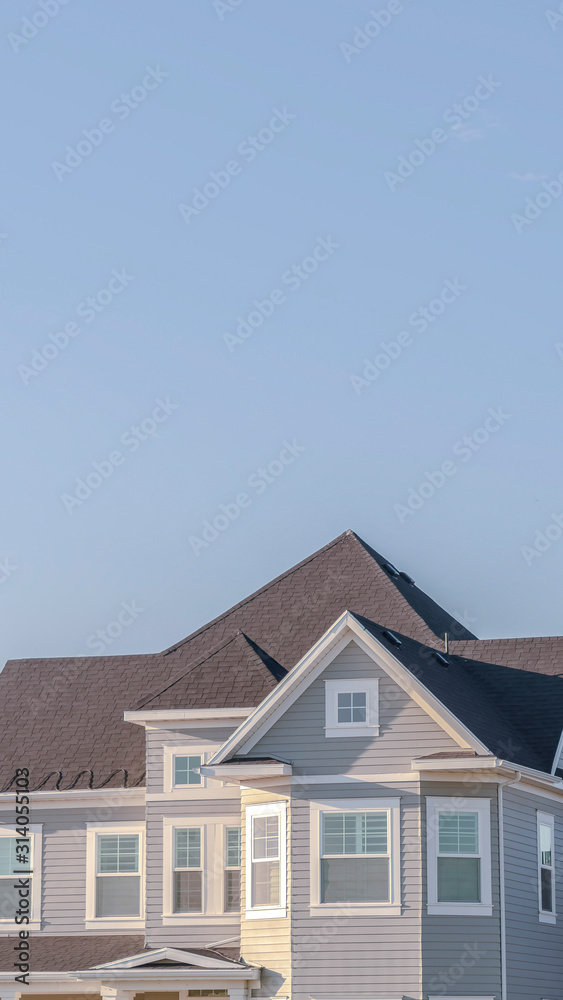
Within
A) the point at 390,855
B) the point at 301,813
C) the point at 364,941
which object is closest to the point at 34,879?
the point at 301,813

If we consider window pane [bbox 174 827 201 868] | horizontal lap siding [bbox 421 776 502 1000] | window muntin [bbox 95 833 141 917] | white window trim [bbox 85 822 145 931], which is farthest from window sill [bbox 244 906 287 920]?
window muntin [bbox 95 833 141 917]

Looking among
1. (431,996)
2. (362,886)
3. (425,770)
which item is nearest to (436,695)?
(425,770)

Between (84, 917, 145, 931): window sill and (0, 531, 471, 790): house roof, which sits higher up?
(0, 531, 471, 790): house roof

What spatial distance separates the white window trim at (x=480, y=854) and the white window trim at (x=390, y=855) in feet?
1.57

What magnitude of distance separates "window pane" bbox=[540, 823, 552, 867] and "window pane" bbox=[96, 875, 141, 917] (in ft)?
23.9

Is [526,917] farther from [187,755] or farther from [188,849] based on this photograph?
[187,755]

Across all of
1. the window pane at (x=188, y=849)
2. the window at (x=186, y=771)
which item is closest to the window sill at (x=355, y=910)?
the window pane at (x=188, y=849)

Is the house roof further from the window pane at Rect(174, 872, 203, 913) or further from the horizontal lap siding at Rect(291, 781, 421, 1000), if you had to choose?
the horizontal lap siding at Rect(291, 781, 421, 1000)

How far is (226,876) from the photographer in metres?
23.1

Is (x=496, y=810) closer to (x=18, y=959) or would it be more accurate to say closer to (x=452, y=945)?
(x=452, y=945)

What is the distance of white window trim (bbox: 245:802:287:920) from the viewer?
20.8 m

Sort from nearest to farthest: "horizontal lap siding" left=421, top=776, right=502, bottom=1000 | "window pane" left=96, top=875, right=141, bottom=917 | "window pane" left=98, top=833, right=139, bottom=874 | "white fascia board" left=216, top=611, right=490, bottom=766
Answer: "horizontal lap siding" left=421, top=776, right=502, bottom=1000 → "white fascia board" left=216, top=611, right=490, bottom=766 → "window pane" left=96, top=875, right=141, bottom=917 → "window pane" left=98, top=833, right=139, bottom=874

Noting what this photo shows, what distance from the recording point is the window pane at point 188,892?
2297 centimetres

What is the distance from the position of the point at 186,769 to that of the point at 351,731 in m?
3.81
